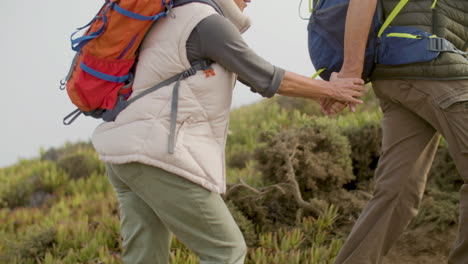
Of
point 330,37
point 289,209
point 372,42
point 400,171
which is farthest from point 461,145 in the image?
point 289,209

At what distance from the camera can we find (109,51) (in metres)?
2.41

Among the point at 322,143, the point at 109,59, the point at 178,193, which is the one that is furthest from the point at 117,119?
the point at 322,143

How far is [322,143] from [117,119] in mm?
3288

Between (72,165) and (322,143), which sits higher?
(322,143)

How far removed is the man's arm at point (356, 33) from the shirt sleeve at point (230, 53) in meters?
0.58

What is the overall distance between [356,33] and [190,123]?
1001mm

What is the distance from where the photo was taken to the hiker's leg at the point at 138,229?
2771 mm

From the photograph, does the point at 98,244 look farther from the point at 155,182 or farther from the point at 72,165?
the point at 72,165

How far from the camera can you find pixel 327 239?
4750mm

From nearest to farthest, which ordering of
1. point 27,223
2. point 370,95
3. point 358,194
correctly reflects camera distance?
point 358,194
point 27,223
point 370,95

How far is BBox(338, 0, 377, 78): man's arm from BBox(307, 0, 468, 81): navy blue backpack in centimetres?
8

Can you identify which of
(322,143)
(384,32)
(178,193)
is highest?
(384,32)

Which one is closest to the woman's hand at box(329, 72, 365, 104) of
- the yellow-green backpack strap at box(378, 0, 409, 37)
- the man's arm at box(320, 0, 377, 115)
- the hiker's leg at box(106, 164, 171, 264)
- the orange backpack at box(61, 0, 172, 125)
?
the man's arm at box(320, 0, 377, 115)

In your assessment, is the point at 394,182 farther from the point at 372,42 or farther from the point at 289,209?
the point at 289,209
